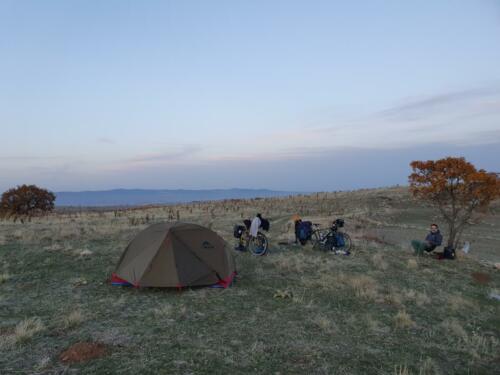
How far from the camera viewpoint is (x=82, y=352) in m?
5.92

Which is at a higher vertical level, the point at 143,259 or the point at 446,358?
the point at 143,259

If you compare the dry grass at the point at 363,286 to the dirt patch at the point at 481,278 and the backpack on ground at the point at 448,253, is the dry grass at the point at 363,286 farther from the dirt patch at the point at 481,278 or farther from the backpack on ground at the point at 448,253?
the backpack on ground at the point at 448,253

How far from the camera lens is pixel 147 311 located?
8.05 metres

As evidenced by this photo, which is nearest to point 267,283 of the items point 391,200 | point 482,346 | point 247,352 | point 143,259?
point 143,259

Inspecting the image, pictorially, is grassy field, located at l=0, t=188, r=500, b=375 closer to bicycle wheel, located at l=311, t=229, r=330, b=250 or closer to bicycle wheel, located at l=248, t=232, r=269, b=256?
bicycle wheel, located at l=248, t=232, r=269, b=256

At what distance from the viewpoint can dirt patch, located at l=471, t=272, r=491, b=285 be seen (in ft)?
40.6

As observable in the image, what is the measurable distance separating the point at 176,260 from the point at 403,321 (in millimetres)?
5442

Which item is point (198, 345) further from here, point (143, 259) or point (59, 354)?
point (143, 259)

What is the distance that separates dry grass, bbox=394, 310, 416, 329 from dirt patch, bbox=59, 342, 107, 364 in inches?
221

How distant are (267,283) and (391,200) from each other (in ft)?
113

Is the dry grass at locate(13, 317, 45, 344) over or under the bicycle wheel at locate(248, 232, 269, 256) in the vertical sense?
under

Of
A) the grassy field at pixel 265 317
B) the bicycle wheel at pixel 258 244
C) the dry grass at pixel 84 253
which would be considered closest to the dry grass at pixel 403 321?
the grassy field at pixel 265 317

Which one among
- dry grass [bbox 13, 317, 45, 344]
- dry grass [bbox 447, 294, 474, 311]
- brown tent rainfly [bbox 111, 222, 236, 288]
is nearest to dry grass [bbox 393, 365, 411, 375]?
dry grass [bbox 447, 294, 474, 311]

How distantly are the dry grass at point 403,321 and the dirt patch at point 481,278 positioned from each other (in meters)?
5.85
